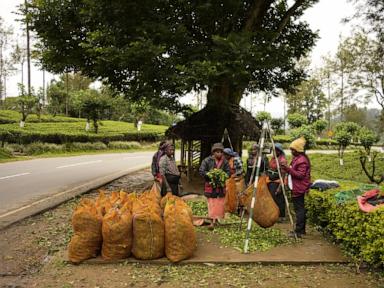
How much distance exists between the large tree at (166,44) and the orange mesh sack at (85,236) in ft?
17.9

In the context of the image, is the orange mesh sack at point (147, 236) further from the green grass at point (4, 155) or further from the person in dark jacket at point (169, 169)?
the green grass at point (4, 155)

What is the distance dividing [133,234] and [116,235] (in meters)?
0.29

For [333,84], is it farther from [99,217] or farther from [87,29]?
[99,217]

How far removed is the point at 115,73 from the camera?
13.4 meters

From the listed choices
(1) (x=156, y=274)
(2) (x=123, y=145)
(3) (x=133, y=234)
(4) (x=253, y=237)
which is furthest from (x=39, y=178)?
(2) (x=123, y=145)

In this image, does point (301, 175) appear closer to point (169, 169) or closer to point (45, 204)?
point (169, 169)

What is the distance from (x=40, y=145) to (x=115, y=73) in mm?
17228

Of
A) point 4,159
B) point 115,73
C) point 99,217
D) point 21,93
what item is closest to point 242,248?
point 99,217

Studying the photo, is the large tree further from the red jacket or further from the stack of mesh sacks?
the stack of mesh sacks

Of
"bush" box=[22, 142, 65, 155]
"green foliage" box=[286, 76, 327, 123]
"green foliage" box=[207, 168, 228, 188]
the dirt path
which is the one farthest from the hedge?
"green foliage" box=[286, 76, 327, 123]

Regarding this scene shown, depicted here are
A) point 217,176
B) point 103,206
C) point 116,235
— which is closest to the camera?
point 116,235

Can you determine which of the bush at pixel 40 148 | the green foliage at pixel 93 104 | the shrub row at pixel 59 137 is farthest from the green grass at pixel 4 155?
the green foliage at pixel 93 104

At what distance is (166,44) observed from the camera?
40.0 ft

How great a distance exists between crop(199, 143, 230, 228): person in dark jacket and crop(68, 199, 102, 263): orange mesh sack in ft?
8.45
